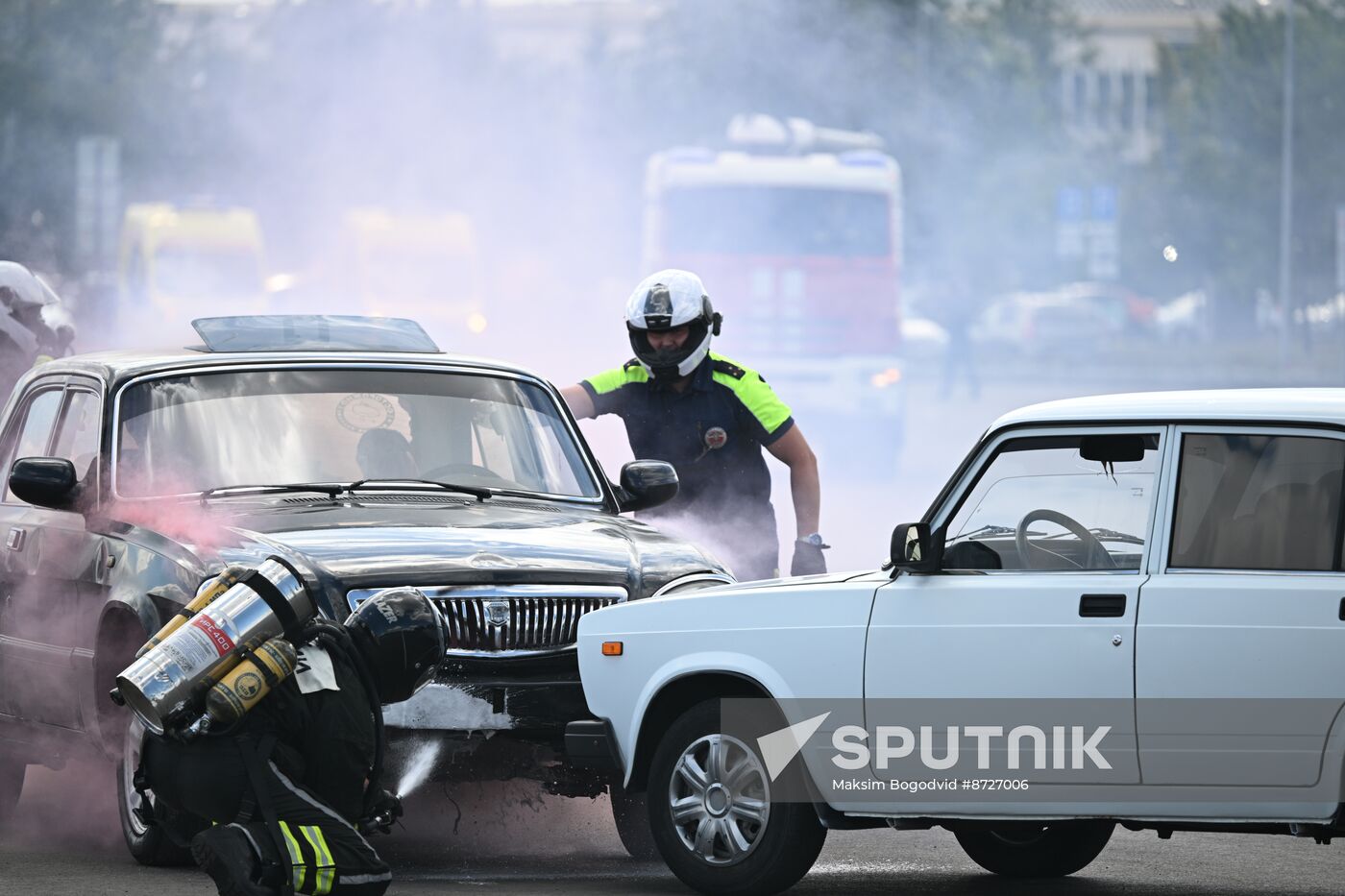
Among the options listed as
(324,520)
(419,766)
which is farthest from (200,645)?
(324,520)

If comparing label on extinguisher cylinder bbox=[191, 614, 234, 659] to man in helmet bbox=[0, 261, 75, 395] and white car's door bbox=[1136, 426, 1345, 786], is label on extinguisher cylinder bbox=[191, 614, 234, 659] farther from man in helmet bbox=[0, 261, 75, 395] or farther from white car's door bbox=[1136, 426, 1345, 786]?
man in helmet bbox=[0, 261, 75, 395]

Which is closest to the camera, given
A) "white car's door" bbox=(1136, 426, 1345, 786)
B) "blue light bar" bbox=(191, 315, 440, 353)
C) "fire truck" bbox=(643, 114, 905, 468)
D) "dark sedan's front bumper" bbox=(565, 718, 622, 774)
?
"white car's door" bbox=(1136, 426, 1345, 786)

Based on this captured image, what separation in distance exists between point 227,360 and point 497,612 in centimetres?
180

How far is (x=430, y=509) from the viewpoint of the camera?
27.4 feet

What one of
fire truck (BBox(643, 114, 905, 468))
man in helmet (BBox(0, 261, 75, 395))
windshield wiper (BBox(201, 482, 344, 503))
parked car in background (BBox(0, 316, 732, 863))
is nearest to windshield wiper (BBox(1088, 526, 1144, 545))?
parked car in background (BBox(0, 316, 732, 863))

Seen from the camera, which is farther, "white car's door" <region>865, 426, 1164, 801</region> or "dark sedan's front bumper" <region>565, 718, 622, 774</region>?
"dark sedan's front bumper" <region>565, 718, 622, 774</region>

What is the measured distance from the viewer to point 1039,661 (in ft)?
22.1

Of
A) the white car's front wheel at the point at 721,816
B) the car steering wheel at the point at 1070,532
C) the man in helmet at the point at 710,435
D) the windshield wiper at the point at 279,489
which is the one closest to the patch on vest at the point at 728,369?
the man in helmet at the point at 710,435

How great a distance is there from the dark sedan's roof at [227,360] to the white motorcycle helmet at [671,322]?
748mm

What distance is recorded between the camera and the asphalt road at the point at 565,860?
24.9 ft

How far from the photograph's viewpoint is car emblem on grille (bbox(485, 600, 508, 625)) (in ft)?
25.2

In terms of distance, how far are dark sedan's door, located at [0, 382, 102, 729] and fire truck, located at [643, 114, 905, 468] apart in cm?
1602

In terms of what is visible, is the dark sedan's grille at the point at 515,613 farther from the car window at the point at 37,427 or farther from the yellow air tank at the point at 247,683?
the car window at the point at 37,427

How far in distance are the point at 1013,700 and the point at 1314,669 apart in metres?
0.81
